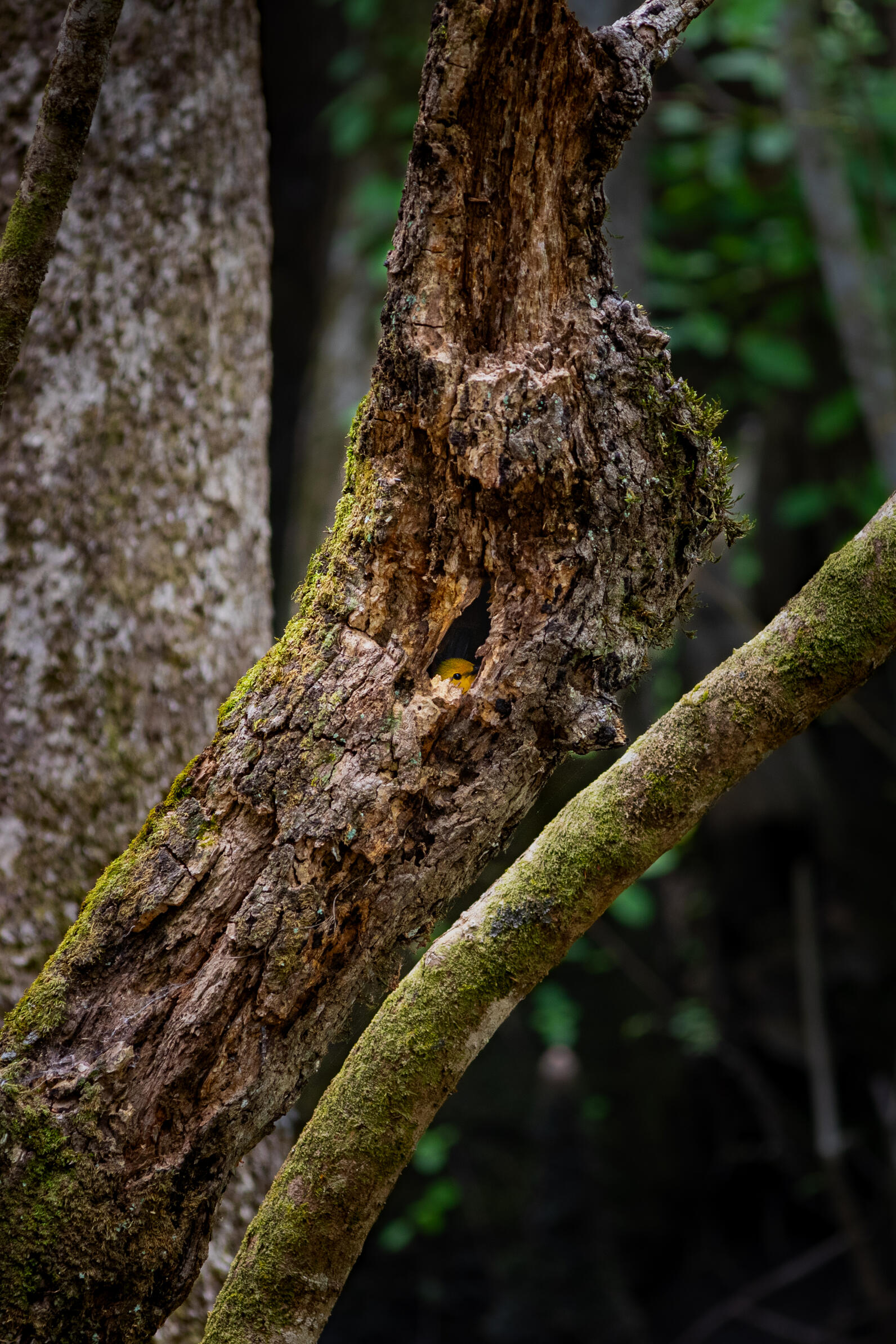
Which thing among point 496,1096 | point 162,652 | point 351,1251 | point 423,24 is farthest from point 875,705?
point 351,1251

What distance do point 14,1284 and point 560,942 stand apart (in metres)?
0.70

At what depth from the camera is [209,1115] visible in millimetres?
1100

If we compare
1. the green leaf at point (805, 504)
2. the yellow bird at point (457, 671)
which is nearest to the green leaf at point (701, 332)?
the green leaf at point (805, 504)

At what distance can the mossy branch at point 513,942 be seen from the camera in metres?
1.06

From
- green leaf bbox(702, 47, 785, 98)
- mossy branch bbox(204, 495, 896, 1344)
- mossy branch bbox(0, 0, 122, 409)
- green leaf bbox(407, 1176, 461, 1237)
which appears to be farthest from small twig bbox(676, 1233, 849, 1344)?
green leaf bbox(702, 47, 785, 98)

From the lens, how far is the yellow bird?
1.19 m

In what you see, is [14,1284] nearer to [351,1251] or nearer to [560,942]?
[351,1251]

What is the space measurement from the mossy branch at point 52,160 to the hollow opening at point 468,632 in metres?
0.61

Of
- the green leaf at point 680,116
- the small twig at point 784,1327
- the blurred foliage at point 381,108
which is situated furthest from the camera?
the small twig at point 784,1327

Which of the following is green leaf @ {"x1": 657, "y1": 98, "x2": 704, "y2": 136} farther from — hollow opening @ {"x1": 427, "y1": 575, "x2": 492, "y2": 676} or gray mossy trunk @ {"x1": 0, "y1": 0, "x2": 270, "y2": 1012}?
hollow opening @ {"x1": 427, "y1": 575, "x2": 492, "y2": 676}

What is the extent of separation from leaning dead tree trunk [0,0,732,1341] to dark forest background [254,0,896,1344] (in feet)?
8.51

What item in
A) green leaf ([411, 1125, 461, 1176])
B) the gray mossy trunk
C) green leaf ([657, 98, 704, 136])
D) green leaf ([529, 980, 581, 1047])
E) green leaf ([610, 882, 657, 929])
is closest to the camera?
the gray mossy trunk

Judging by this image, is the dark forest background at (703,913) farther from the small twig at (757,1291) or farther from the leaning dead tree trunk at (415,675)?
the leaning dead tree trunk at (415,675)

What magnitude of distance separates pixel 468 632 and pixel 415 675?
0.34ft
